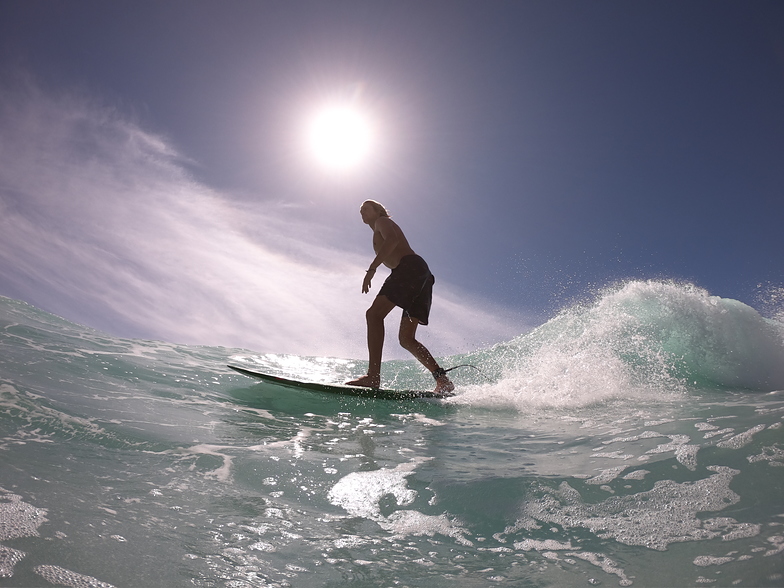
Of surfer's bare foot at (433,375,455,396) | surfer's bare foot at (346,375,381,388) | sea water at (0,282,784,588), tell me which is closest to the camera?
sea water at (0,282,784,588)

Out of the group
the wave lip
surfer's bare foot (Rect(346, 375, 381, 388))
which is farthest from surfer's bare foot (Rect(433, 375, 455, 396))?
surfer's bare foot (Rect(346, 375, 381, 388))

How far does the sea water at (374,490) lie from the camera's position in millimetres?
1524

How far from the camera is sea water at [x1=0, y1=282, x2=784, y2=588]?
5.00ft

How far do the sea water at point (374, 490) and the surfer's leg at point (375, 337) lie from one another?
0.67 meters

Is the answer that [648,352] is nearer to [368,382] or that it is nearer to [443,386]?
[443,386]

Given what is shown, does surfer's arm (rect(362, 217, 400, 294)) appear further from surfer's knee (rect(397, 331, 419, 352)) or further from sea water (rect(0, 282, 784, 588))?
sea water (rect(0, 282, 784, 588))

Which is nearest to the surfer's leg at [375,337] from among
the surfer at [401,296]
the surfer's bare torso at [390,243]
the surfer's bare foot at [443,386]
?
the surfer at [401,296]

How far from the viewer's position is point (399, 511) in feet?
6.87

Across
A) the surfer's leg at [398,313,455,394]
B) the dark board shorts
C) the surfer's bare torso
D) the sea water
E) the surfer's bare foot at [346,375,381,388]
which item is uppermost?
the surfer's bare torso

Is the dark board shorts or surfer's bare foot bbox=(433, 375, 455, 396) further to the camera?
the dark board shorts

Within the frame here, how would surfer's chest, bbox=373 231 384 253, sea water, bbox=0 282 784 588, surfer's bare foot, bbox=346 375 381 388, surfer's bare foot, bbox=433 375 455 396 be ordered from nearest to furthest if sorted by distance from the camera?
sea water, bbox=0 282 784 588, surfer's bare foot, bbox=346 375 381 388, surfer's bare foot, bbox=433 375 455 396, surfer's chest, bbox=373 231 384 253

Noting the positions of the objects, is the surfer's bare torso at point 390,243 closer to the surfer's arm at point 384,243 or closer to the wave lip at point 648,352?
the surfer's arm at point 384,243

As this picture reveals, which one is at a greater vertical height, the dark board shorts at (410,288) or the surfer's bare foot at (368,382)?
the dark board shorts at (410,288)

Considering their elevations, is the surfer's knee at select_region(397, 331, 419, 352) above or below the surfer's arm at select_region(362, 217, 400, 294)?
below
